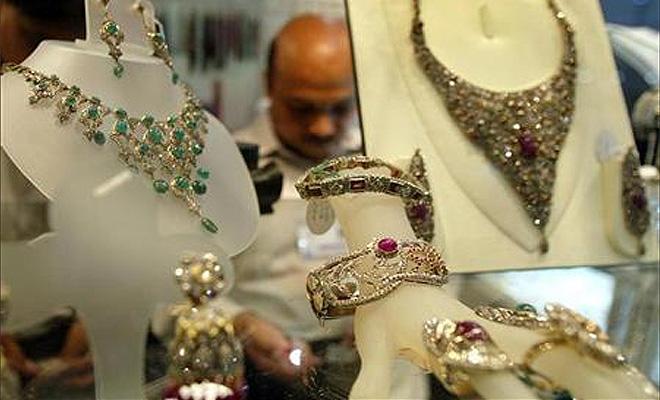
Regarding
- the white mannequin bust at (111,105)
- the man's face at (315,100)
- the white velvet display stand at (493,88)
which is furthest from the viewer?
the man's face at (315,100)

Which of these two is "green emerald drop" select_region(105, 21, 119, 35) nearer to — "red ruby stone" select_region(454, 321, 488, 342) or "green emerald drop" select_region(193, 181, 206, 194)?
"green emerald drop" select_region(193, 181, 206, 194)

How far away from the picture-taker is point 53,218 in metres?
0.59

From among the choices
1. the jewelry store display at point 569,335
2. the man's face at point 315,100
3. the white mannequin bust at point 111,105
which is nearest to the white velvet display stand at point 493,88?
the white mannequin bust at point 111,105

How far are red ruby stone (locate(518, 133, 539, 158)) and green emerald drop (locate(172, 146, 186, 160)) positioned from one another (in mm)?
258

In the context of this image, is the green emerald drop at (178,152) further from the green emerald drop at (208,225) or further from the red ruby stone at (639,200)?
the red ruby stone at (639,200)

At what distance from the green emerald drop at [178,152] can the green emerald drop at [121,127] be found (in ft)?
0.11

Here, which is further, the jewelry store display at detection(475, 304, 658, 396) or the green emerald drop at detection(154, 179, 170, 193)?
the green emerald drop at detection(154, 179, 170, 193)

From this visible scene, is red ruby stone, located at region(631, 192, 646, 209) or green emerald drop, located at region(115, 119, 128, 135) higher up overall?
green emerald drop, located at region(115, 119, 128, 135)

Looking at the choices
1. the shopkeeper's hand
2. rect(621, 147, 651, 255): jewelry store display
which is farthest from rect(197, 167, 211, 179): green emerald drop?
rect(621, 147, 651, 255): jewelry store display

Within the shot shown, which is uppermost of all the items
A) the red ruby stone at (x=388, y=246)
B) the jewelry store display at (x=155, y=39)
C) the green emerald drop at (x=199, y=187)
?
the jewelry store display at (x=155, y=39)

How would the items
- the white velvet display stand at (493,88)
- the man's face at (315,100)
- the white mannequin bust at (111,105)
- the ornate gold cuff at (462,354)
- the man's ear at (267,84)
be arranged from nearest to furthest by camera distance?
1. the ornate gold cuff at (462,354)
2. the white mannequin bust at (111,105)
3. the white velvet display stand at (493,88)
4. the man's face at (315,100)
5. the man's ear at (267,84)

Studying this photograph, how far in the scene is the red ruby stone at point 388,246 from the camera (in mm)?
477

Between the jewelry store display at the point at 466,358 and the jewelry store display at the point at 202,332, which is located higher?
the jewelry store display at the point at 466,358

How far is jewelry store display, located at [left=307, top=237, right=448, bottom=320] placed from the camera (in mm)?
467
